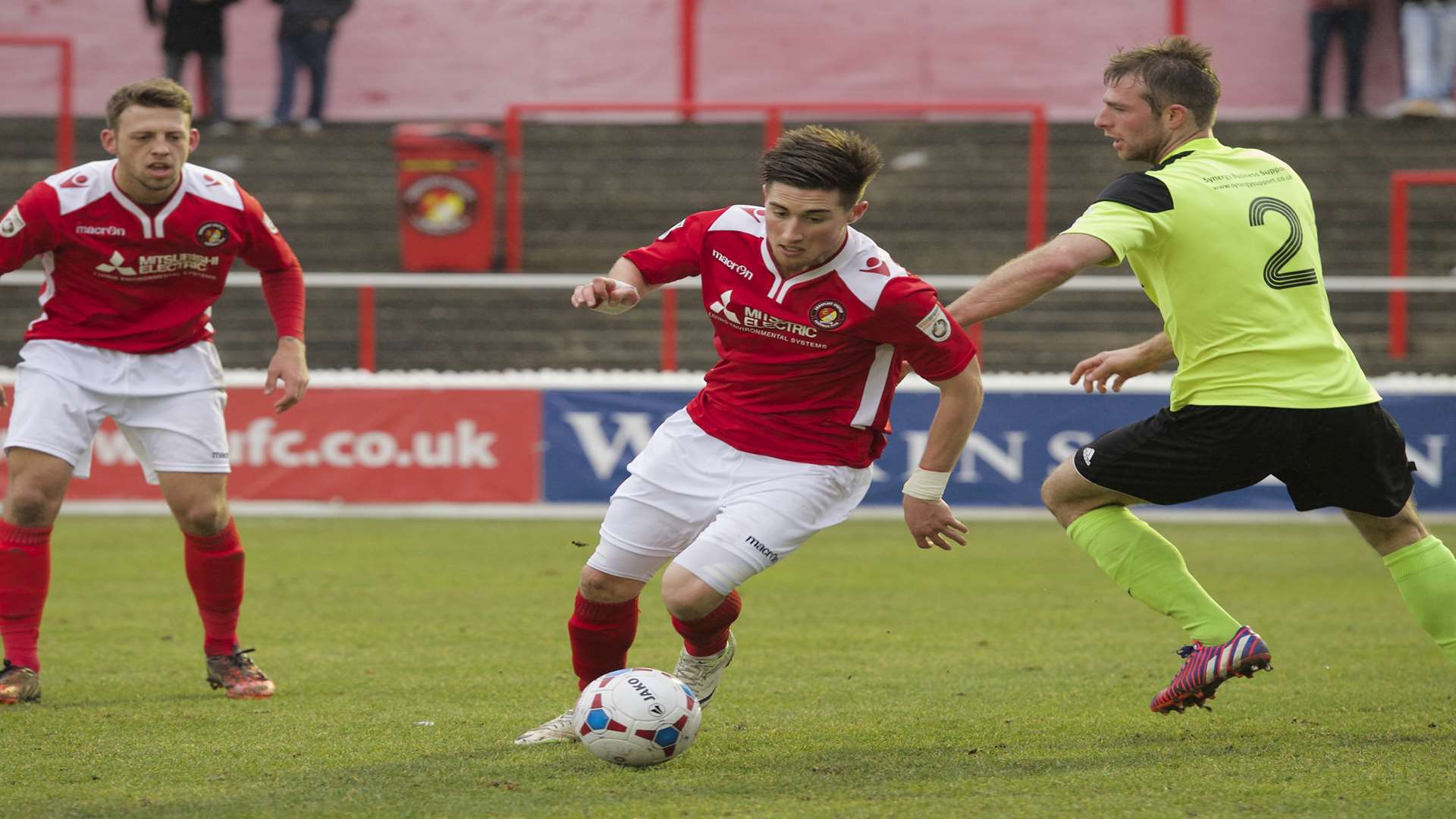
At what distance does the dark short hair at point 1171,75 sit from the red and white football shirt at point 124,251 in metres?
2.87

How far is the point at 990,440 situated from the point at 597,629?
705 centimetres

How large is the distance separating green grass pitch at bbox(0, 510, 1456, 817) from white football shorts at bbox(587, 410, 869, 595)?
0.54m

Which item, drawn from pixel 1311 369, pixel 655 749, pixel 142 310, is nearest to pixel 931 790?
pixel 655 749

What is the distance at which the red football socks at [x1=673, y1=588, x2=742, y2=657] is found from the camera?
4863 mm

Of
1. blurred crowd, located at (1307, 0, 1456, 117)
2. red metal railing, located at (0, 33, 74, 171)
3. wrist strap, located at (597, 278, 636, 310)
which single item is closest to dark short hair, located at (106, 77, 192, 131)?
wrist strap, located at (597, 278, 636, 310)

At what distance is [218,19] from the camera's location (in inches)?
672

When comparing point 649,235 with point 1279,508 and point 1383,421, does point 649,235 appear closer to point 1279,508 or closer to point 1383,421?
point 1279,508

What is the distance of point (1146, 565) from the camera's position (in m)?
4.93

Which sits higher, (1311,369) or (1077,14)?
(1077,14)

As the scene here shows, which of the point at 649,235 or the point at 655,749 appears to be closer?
Answer: the point at 655,749

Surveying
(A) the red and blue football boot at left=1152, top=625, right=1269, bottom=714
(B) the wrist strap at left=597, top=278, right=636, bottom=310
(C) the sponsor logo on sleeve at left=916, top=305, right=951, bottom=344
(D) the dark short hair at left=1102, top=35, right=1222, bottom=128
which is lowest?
(A) the red and blue football boot at left=1152, top=625, right=1269, bottom=714

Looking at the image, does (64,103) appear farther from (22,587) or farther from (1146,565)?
(1146,565)

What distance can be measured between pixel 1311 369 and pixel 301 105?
15.9 meters

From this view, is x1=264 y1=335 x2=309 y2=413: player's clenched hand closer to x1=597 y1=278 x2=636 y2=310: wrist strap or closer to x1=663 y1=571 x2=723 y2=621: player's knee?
x1=597 y1=278 x2=636 y2=310: wrist strap
